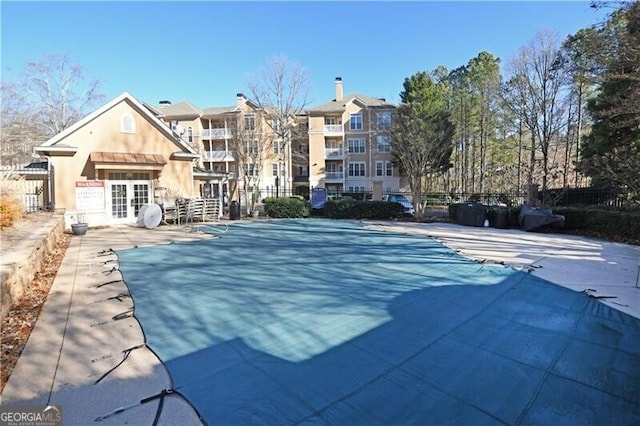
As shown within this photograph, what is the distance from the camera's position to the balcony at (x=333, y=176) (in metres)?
35.5

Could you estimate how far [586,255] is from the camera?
8445 mm

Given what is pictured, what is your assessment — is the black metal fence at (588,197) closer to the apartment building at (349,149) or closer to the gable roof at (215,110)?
the apartment building at (349,149)

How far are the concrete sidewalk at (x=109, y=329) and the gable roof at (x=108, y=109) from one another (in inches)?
302

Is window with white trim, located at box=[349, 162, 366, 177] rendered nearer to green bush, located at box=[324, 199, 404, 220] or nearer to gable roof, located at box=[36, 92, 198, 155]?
green bush, located at box=[324, 199, 404, 220]

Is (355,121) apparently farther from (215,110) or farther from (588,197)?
(588,197)

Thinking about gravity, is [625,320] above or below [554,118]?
Result: below

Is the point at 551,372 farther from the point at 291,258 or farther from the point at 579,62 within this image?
the point at 579,62

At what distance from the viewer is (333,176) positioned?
35.6 meters

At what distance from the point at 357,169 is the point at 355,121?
475 cm

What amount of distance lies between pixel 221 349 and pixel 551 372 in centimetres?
305

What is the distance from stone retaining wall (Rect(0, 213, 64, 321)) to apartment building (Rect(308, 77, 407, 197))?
27.6 meters

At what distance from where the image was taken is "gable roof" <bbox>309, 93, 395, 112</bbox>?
34.2 metres

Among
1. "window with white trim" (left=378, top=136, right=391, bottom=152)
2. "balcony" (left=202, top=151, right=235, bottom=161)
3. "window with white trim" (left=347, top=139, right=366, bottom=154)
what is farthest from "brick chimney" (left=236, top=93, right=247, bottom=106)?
"window with white trim" (left=378, top=136, right=391, bottom=152)

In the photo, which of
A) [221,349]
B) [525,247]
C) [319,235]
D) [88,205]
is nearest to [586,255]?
[525,247]
